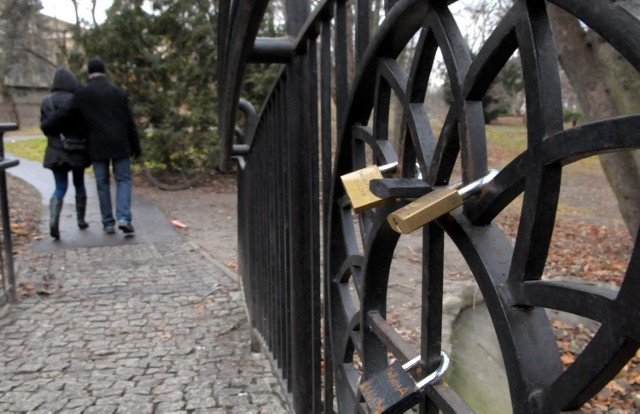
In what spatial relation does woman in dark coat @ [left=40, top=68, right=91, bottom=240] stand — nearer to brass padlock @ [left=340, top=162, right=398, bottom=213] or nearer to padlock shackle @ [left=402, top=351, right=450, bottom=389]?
brass padlock @ [left=340, top=162, right=398, bottom=213]

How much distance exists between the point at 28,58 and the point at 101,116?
25.9 metres

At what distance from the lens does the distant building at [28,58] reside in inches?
836

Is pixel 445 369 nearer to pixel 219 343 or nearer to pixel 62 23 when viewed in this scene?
pixel 219 343

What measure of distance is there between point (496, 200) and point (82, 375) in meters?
3.01

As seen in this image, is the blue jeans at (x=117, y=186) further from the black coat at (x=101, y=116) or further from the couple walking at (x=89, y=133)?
the black coat at (x=101, y=116)

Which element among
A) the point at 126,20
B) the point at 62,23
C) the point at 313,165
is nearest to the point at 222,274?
the point at 313,165

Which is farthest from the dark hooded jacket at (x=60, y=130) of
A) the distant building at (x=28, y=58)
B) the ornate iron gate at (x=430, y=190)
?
the ornate iron gate at (x=430, y=190)

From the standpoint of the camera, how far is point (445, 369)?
98cm

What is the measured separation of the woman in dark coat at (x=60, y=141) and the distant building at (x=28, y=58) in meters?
5.16

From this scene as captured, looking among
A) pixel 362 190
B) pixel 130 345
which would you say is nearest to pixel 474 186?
pixel 362 190

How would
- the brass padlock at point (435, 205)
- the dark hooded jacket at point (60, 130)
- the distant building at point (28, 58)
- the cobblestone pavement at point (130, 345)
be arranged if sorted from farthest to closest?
the distant building at point (28, 58) < the dark hooded jacket at point (60, 130) < the cobblestone pavement at point (130, 345) < the brass padlock at point (435, 205)

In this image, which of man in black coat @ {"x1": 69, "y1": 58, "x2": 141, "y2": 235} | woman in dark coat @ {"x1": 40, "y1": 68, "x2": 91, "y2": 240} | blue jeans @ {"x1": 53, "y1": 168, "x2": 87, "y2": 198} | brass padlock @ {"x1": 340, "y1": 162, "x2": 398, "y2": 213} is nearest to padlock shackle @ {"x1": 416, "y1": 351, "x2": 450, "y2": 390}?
brass padlock @ {"x1": 340, "y1": 162, "x2": 398, "y2": 213}

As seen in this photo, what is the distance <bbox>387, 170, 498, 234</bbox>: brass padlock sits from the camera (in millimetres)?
763

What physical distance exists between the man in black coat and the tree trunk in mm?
4868
